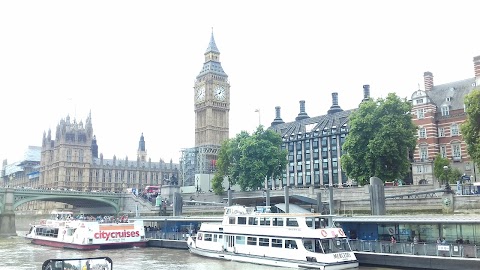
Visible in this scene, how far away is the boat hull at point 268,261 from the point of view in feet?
116

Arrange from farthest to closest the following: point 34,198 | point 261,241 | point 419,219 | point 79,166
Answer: point 79,166
point 34,198
point 261,241
point 419,219

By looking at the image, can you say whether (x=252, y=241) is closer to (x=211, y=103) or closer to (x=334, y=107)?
(x=334, y=107)

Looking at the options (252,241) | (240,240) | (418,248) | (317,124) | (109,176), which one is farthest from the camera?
(109,176)

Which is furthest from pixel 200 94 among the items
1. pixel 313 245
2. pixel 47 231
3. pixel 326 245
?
pixel 326 245

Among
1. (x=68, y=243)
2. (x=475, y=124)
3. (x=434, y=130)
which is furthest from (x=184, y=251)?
(x=434, y=130)

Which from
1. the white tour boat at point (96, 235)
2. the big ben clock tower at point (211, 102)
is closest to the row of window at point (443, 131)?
the white tour boat at point (96, 235)

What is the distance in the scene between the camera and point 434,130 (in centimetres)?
7081

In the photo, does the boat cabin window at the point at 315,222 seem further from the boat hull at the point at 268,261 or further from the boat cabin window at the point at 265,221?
the boat cabin window at the point at 265,221

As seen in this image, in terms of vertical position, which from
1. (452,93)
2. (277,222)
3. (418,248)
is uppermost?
(452,93)

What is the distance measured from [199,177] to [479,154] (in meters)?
69.9

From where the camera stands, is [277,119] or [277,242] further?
[277,119]

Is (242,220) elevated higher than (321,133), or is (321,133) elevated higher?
(321,133)

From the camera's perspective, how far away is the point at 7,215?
8306 centimetres

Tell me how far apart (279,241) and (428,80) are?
50.1 metres
